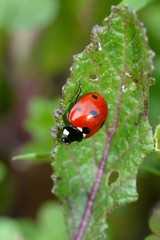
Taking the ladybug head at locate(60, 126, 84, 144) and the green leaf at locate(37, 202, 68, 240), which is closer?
the ladybug head at locate(60, 126, 84, 144)

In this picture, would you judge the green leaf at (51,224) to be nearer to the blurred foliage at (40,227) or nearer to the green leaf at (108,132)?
the blurred foliage at (40,227)

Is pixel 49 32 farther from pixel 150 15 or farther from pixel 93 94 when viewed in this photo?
pixel 93 94

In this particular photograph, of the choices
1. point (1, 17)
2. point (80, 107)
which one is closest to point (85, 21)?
point (1, 17)

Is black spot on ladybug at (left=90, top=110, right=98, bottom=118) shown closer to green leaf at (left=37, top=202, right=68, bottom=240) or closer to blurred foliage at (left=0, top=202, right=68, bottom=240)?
blurred foliage at (left=0, top=202, right=68, bottom=240)

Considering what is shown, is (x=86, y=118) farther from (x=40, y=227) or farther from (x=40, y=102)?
(x=40, y=102)

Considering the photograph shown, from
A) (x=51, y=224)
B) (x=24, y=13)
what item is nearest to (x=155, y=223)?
(x=51, y=224)

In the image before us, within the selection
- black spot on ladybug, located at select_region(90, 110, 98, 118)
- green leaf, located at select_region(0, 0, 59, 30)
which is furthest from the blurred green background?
black spot on ladybug, located at select_region(90, 110, 98, 118)

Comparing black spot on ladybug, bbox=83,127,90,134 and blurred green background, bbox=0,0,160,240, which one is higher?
black spot on ladybug, bbox=83,127,90,134
